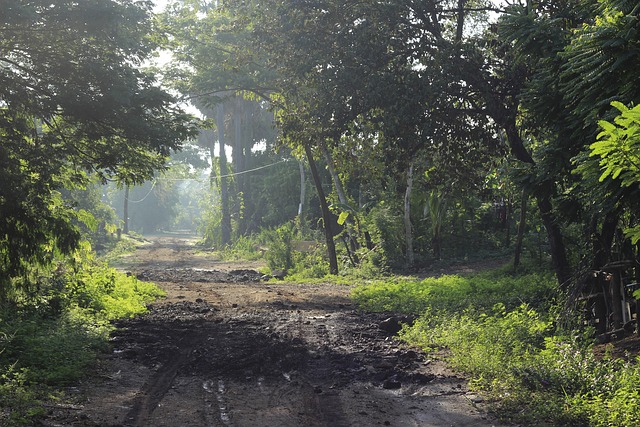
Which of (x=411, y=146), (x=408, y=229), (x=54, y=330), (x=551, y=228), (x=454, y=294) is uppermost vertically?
(x=411, y=146)

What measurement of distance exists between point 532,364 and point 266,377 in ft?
10.3

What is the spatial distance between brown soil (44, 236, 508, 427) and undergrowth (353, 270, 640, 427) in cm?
31

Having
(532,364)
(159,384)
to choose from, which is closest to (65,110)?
(159,384)

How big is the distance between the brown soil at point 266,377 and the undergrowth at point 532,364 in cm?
31

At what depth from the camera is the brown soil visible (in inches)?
260

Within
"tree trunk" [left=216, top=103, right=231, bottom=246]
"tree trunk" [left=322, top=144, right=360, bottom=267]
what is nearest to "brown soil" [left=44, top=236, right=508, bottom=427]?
"tree trunk" [left=322, top=144, right=360, bottom=267]

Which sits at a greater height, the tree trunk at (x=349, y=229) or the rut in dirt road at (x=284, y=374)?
the tree trunk at (x=349, y=229)

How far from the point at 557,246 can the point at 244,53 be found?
10.9 metres

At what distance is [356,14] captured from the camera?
14461 mm

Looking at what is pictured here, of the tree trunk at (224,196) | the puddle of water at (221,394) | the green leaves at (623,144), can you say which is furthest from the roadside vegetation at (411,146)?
the tree trunk at (224,196)

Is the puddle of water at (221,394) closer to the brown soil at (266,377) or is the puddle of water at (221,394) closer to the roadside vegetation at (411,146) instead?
the brown soil at (266,377)

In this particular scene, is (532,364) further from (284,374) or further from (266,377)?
(266,377)

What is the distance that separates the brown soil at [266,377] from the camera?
660 cm

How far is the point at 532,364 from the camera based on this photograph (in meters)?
7.57
